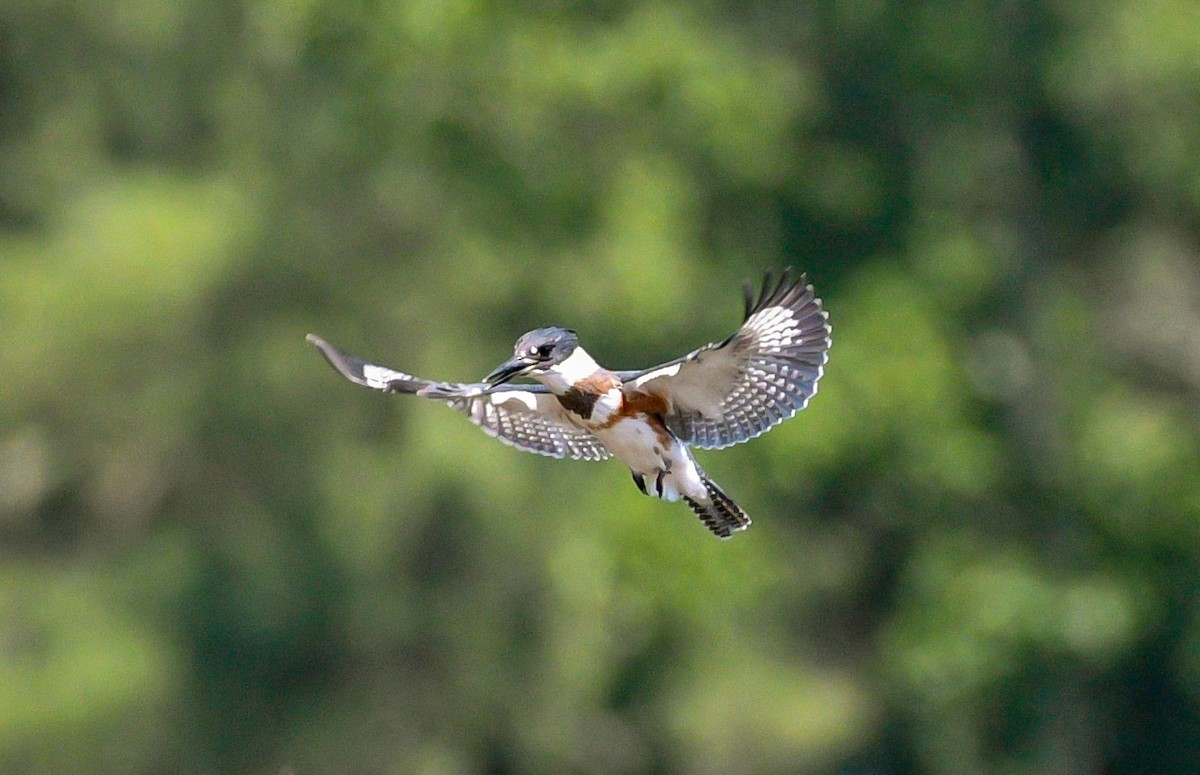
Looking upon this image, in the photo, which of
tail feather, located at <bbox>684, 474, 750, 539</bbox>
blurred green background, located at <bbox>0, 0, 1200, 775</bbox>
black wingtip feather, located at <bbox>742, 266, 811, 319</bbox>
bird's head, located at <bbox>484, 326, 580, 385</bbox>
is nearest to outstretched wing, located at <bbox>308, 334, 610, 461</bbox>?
bird's head, located at <bbox>484, 326, 580, 385</bbox>

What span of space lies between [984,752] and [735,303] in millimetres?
4016

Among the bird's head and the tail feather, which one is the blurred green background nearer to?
the tail feather

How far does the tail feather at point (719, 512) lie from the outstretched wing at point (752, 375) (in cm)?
14

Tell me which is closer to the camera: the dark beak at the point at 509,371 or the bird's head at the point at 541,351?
the dark beak at the point at 509,371

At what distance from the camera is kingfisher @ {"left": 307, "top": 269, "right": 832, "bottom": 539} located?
660 centimetres

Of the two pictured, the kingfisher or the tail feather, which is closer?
the kingfisher

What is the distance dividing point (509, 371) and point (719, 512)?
0.93 meters

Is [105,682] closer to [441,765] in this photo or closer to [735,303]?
[441,765]

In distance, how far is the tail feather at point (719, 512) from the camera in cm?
691

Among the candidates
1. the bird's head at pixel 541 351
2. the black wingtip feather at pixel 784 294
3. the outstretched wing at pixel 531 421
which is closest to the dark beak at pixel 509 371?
the bird's head at pixel 541 351

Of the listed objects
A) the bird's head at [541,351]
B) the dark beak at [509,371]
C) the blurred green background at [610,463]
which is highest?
the blurred green background at [610,463]

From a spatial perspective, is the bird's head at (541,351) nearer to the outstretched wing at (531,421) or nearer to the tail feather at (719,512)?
the outstretched wing at (531,421)

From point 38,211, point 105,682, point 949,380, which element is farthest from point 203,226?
point 949,380

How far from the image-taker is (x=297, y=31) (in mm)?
17375
